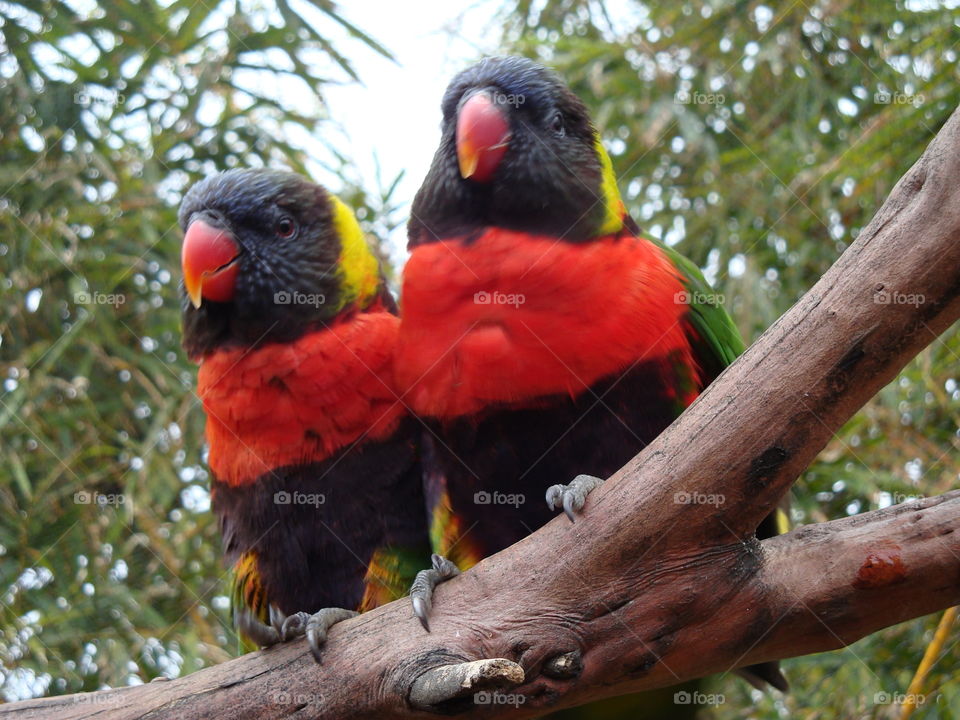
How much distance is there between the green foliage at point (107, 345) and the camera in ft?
10.4

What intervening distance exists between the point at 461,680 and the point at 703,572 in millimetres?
506

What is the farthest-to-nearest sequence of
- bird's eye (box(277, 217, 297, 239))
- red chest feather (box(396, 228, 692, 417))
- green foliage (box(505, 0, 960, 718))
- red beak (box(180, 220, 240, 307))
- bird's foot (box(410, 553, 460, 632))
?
green foliage (box(505, 0, 960, 718)) < bird's eye (box(277, 217, 297, 239)) < red beak (box(180, 220, 240, 307)) < red chest feather (box(396, 228, 692, 417)) < bird's foot (box(410, 553, 460, 632))

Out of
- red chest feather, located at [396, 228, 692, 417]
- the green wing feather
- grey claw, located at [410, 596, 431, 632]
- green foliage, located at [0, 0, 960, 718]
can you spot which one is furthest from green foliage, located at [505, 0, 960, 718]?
grey claw, located at [410, 596, 431, 632]

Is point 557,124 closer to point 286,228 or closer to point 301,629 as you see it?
point 286,228

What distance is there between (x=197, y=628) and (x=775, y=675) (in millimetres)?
2104

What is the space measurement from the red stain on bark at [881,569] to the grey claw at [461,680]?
668mm

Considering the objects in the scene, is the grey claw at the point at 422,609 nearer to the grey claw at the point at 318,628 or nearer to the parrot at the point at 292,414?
the grey claw at the point at 318,628

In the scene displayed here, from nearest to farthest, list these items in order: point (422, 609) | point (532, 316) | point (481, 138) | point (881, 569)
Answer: point (881, 569), point (422, 609), point (532, 316), point (481, 138)

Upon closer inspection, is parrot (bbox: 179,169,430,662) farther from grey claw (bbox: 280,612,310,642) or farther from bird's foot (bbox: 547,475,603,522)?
bird's foot (bbox: 547,475,603,522)

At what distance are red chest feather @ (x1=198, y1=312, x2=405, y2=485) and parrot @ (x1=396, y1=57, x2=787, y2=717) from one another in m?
0.09

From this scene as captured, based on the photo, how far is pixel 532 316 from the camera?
6.81ft

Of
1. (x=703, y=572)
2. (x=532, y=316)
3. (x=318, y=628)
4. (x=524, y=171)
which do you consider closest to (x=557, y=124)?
(x=524, y=171)

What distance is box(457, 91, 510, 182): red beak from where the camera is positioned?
220 cm

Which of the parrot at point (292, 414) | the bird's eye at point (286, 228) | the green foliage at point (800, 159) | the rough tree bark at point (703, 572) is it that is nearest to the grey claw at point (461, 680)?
the rough tree bark at point (703, 572)
